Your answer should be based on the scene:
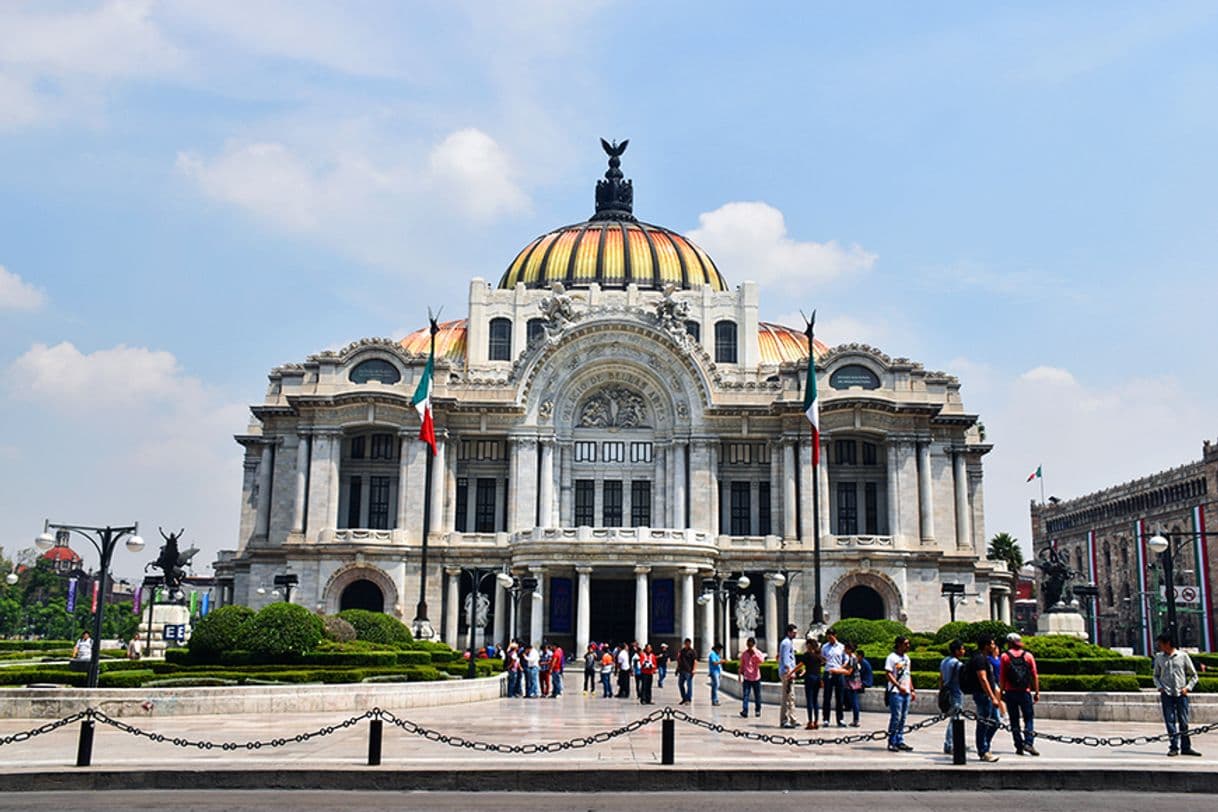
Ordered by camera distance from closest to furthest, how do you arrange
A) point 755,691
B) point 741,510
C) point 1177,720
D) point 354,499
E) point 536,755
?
point 536,755
point 1177,720
point 755,691
point 354,499
point 741,510

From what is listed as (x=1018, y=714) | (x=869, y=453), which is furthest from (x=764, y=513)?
(x=1018, y=714)

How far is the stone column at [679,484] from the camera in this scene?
220 ft

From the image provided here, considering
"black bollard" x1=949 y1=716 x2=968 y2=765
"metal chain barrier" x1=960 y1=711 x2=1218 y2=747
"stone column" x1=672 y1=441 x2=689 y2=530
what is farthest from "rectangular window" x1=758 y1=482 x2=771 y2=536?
"black bollard" x1=949 y1=716 x2=968 y2=765

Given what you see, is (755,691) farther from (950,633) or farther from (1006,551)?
(1006,551)

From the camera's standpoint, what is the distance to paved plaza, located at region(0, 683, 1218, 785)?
746 inches

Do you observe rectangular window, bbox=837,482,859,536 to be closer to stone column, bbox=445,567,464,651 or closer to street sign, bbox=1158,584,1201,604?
stone column, bbox=445,567,464,651

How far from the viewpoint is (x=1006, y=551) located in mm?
101312

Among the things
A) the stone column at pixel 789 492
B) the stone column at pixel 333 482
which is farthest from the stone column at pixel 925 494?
the stone column at pixel 333 482

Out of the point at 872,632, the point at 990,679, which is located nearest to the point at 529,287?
the point at 872,632

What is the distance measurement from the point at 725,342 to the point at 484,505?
20425mm

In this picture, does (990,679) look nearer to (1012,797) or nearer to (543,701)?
(1012,797)

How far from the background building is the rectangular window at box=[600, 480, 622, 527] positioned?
118ft

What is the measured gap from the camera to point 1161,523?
310 feet

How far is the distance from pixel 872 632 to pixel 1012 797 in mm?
29408
